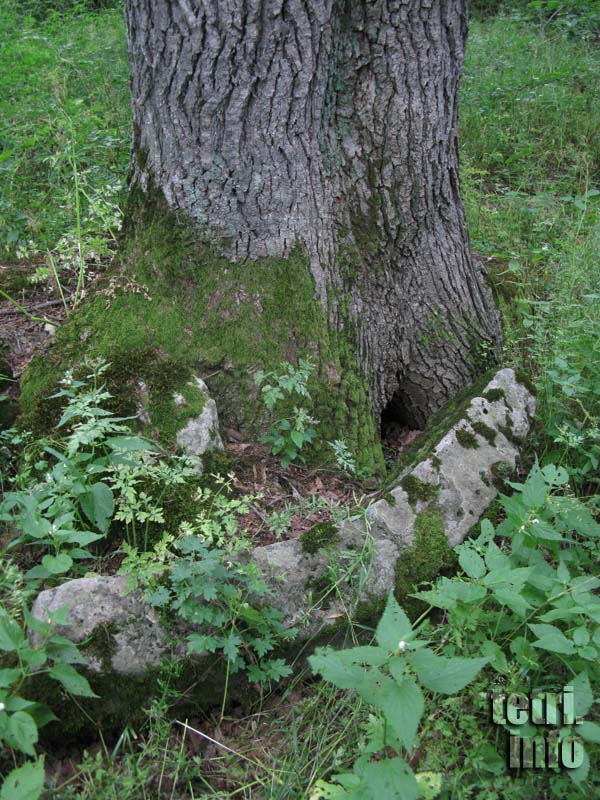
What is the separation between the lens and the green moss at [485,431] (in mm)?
2979

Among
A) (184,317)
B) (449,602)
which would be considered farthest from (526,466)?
(184,317)

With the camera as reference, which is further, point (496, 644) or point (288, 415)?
point (288, 415)

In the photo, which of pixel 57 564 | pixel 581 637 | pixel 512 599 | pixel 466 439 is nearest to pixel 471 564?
pixel 512 599

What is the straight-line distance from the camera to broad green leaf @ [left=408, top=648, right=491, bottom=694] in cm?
182

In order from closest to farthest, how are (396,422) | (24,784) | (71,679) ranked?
(24,784)
(71,679)
(396,422)

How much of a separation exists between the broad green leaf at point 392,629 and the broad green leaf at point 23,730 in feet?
3.35

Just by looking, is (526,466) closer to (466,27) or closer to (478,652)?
(478,652)

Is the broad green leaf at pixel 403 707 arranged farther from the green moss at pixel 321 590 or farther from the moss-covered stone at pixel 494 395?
the moss-covered stone at pixel 494 395

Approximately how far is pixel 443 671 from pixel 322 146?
7.59 ft

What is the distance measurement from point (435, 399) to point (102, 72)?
208 inches

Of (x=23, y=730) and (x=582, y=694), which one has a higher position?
(x=23, y=730)

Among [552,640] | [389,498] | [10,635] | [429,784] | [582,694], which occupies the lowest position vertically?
[429,784]

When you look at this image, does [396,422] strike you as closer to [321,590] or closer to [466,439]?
[466,439]

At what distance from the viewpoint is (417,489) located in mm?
2740
